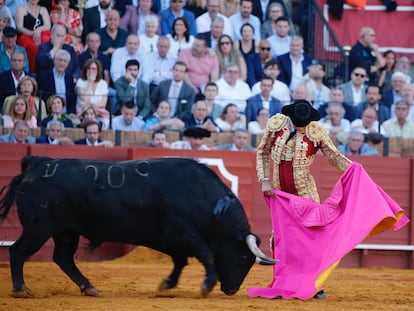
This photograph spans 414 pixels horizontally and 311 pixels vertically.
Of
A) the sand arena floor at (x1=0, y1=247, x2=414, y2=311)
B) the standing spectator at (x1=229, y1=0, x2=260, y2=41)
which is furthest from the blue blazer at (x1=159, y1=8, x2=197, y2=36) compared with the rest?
the sand arena floor at (x1=0, y1=247, x2=414, y2=311)

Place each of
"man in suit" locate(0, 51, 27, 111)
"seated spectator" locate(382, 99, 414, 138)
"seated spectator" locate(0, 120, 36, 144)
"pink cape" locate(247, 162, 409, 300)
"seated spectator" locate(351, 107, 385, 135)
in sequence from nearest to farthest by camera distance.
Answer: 1. "pink cape" locate(247, 162, 409, 300)
2. "seated spectator" locate(0, 120, 36, 144)
3. "man in suit" locate(0, 51, 27, 111)
4. "seated spectator" locate(351, 107, 385, 135)
5. "seated spectator" locate(382, 99, 414, 138)

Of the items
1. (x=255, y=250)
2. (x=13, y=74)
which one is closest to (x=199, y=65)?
(x=13, y=74)

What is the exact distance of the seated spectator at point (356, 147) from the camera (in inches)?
481

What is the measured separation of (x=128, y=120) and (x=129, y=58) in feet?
2.84

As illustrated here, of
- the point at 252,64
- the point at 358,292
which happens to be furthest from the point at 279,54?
the point at 358,292

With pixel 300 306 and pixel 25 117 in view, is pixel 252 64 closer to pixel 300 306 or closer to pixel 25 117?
pixel 25 117

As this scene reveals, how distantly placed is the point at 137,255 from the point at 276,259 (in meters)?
3.55

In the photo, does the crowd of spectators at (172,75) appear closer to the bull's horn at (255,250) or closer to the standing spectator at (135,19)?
the standing spectator at (135,19)

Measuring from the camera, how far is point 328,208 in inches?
325

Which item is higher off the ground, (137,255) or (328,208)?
(328,208)

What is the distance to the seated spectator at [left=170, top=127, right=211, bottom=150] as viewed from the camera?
38.2 feet

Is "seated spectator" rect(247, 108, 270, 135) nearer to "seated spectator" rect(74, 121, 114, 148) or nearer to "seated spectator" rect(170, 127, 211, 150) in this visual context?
"seated spectator" rect(170, 127, 211, 150)

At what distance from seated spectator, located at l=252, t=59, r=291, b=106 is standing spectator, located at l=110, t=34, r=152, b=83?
1252 millimetres

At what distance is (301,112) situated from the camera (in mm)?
8227
